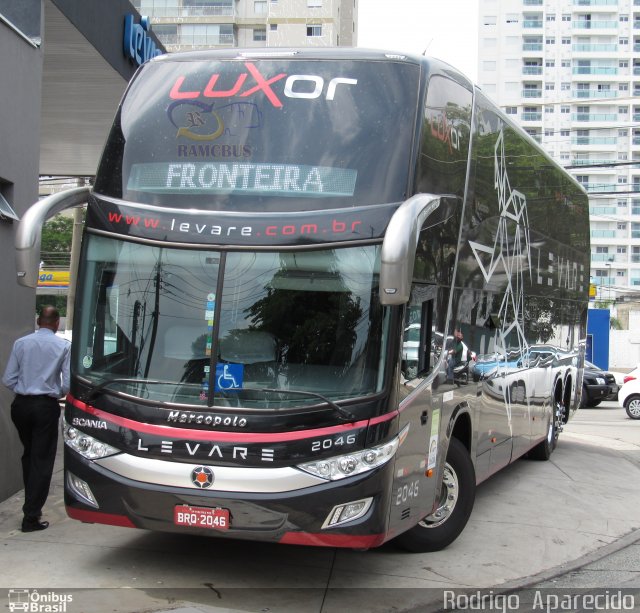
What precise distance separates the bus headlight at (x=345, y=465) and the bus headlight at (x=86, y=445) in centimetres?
139

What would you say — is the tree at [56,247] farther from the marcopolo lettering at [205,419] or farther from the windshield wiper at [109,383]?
the marcopolo lettering at [205,419]

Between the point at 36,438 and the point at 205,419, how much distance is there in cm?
236

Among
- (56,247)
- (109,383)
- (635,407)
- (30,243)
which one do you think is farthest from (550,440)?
(56,247)

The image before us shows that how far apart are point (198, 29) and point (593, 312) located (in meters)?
51.1

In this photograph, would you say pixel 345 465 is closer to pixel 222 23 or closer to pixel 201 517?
pixel 201 517

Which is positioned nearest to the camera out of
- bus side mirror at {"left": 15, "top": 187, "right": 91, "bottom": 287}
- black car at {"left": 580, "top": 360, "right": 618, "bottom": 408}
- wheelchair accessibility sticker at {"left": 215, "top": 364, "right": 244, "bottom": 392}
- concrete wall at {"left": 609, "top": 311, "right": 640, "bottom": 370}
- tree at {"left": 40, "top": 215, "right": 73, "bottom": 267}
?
wheelchair accessibility sticker at {"left": 215, "top": 364, "right": 244, "bottom": 392}

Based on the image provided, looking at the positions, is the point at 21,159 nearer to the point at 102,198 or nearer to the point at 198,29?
the point at 102,198

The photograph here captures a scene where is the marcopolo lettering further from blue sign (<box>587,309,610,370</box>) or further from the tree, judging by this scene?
the tree

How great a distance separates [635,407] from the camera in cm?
2300

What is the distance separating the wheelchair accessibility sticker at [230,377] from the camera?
6.11 metres

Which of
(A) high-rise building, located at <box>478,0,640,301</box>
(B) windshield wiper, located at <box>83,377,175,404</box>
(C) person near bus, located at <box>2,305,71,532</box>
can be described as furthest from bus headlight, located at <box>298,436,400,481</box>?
(A) high-rise building, located at <box>478,0,640,301</box>

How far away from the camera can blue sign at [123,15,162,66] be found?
504 inches

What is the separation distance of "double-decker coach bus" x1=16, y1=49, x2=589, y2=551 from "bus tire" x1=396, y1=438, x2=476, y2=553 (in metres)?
0.56

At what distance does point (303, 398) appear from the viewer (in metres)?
6.03
